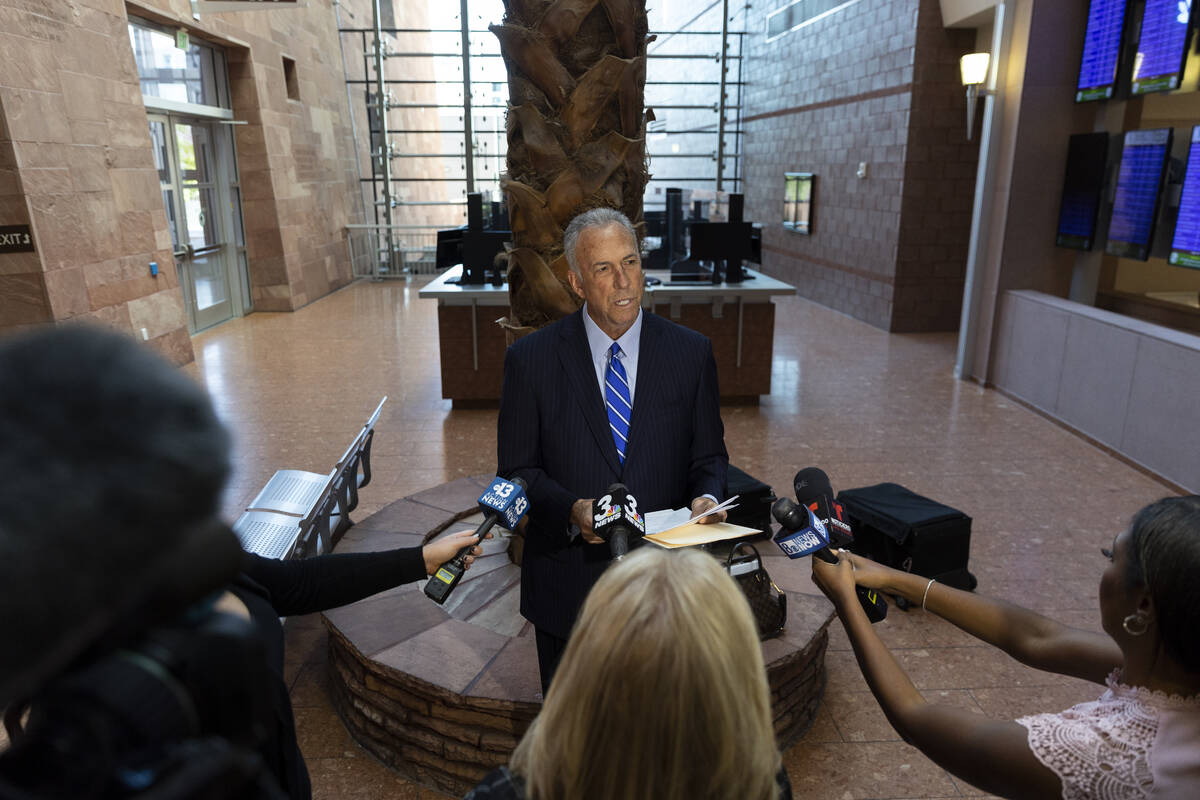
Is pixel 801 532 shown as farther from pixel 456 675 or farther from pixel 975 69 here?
pixel 975 69

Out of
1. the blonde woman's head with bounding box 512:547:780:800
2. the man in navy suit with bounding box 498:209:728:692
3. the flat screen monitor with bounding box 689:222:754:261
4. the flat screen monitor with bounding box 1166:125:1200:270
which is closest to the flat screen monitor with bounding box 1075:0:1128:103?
the flat screen monitor with bounding box 1166:125:1200:270

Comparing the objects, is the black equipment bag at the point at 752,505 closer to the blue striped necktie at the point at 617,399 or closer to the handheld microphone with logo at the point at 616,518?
the blue striped necktie at the point at 617,399

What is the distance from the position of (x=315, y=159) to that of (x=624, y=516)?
13.6 metres

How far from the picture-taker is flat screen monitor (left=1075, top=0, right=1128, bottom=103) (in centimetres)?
639

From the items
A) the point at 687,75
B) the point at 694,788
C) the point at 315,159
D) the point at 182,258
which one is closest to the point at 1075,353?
the point at 694,788

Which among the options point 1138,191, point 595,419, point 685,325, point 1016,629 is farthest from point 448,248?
point 1016,629

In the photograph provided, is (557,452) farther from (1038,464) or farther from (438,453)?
(1038,464)

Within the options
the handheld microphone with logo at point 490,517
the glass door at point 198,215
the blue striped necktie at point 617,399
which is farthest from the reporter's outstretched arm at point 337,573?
the glass door at point 198,215

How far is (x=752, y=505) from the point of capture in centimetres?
413

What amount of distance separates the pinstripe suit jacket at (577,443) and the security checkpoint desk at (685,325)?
4.87 meters

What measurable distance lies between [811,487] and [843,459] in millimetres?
4241

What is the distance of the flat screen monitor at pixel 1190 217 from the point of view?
5613mm

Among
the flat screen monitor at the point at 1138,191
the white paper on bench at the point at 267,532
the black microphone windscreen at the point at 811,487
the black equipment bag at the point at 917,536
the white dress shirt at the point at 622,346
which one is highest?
the flat screen monitor at the point at 1138,191

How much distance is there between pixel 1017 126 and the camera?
7.22 metres
